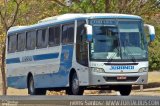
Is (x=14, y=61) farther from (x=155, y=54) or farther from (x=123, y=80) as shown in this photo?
(x=155, y=54)

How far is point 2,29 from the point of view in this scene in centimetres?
4094

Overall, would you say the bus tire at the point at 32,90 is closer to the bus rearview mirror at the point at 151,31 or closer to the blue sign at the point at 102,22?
the blue sign at the point at 102,22

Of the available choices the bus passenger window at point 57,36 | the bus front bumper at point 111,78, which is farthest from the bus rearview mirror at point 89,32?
the bus passenger window at point 57,36

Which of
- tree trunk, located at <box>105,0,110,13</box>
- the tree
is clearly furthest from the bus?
the tree

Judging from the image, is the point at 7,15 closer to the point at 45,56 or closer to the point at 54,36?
the point at 45,56

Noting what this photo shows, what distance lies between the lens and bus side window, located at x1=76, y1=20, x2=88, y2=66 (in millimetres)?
22578

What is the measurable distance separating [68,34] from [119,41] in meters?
2.39

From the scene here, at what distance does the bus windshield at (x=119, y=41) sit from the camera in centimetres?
Result: 2233

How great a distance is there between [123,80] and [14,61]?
9109mm

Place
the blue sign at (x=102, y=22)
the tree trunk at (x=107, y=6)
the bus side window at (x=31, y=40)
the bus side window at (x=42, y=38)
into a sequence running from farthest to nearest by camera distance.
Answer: the tree trunk at (x=107, y=6) < the bus side window at (x=31, y=40) < the bus side window at (x=42, y=38) < the blue sign at (x=102, y=22)

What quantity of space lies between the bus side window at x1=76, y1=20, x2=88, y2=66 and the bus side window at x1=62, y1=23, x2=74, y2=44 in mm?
559

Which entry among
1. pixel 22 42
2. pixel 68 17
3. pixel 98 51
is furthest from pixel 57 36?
pixel 22 42

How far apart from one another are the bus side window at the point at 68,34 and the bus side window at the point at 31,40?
10.2ft

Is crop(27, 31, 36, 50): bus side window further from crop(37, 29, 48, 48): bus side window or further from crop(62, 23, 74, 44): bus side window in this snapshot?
crop(62, 23, 74, 44): bus side window
